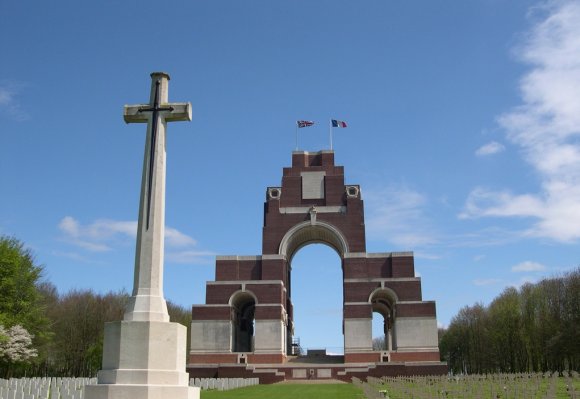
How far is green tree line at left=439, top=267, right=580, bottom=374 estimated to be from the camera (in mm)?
45094

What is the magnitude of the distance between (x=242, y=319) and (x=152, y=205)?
40980 mm

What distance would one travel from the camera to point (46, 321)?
122 ft

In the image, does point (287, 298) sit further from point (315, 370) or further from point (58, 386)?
point (58, 386)

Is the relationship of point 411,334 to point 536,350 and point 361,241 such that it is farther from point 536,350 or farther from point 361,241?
point 536,350

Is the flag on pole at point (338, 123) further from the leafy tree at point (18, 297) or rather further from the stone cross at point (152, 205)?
the stone cross at point (152, 205)

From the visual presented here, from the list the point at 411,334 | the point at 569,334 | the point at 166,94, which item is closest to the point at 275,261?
the point at 411,334

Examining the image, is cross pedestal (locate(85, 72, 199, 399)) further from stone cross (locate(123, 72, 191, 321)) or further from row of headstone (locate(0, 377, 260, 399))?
row of headstone (locate(0, 377, 260, 399))

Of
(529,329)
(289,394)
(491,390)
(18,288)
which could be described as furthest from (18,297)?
(529,329)

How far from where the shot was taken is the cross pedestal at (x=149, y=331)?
9352 millimetres

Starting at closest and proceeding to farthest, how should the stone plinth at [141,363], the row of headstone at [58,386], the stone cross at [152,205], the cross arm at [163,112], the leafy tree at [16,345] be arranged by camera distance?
1. the stone plinth at [141,363]
2. the stone cross at [152,205]
3. the cross arm at [163,112]
4. the row of headstone at [58,386]
5. the leafy tree at [16,345]

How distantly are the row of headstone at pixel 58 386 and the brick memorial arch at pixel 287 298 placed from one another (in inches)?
191

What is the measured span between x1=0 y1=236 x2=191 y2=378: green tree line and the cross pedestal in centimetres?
2355

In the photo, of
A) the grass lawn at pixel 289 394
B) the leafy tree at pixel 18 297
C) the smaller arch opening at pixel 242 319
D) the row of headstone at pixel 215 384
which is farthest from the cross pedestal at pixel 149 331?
the smaller arch opening at pixel 242 319

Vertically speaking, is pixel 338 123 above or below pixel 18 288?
above
